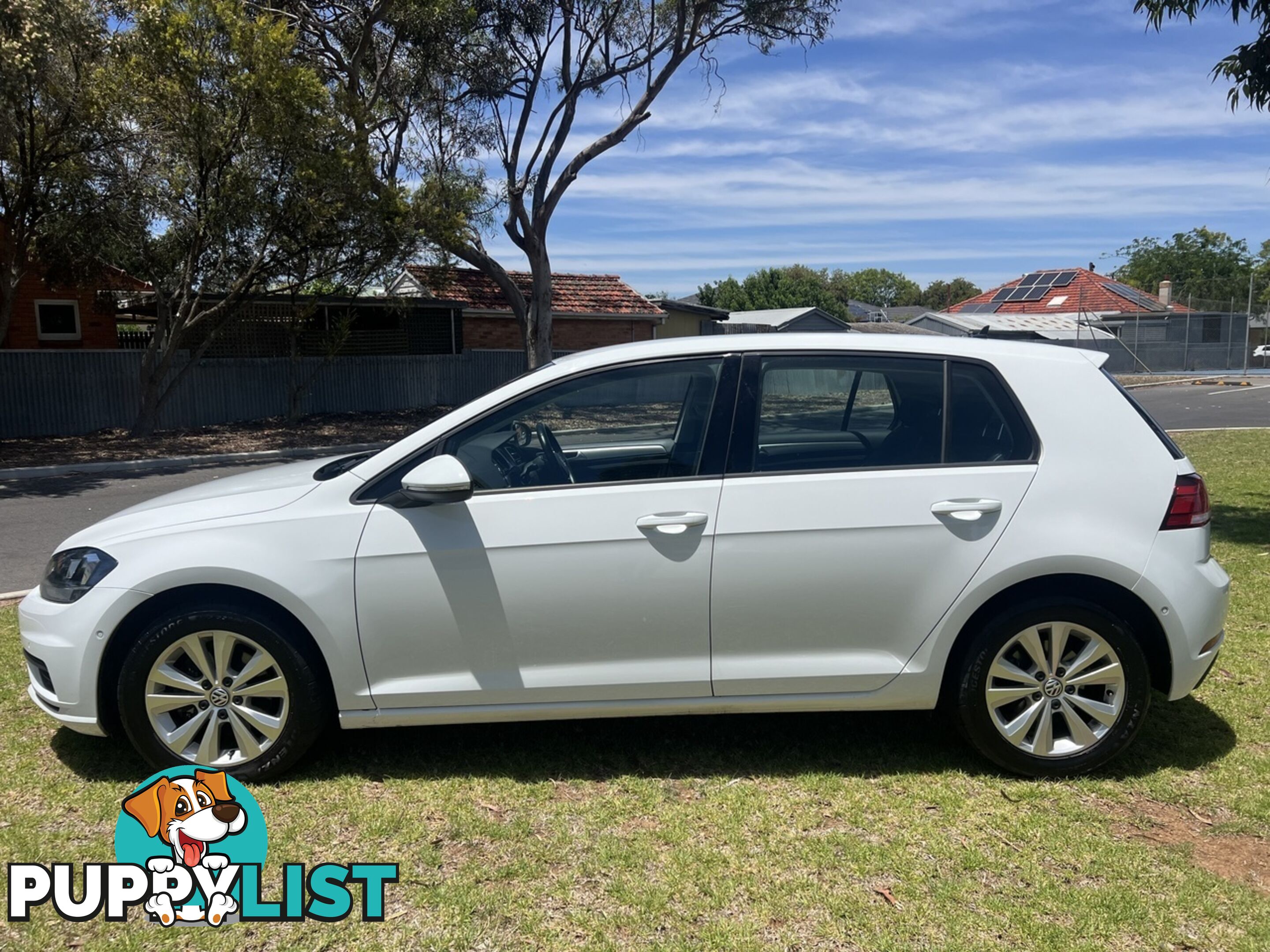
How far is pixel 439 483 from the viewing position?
3.63m

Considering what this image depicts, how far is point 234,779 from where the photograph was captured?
3762 millimetres

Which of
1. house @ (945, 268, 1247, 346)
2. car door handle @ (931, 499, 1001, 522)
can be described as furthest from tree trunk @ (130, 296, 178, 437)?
house @ (945, 268, 1247, 346)

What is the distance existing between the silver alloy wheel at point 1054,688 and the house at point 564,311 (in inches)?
970

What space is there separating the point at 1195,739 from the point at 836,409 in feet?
7.13

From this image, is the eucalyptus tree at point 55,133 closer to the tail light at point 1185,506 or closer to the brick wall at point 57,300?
the brick wall at point 57,300

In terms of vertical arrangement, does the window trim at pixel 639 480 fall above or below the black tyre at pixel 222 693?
above

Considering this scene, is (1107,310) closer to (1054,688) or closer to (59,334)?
(59,334)

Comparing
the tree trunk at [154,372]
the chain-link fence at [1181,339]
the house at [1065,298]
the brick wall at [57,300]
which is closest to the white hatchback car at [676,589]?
the tree trunk at [154,372]

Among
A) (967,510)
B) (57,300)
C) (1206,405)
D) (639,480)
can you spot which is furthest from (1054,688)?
(57,300)

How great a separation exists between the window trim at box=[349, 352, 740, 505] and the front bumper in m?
1.02

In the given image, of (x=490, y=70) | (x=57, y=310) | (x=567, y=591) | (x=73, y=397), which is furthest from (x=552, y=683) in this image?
(x=57, y=310)

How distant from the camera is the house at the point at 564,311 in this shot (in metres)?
29.4

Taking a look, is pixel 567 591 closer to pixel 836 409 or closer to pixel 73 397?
pixel 836 409

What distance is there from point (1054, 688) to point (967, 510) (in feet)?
2.60
